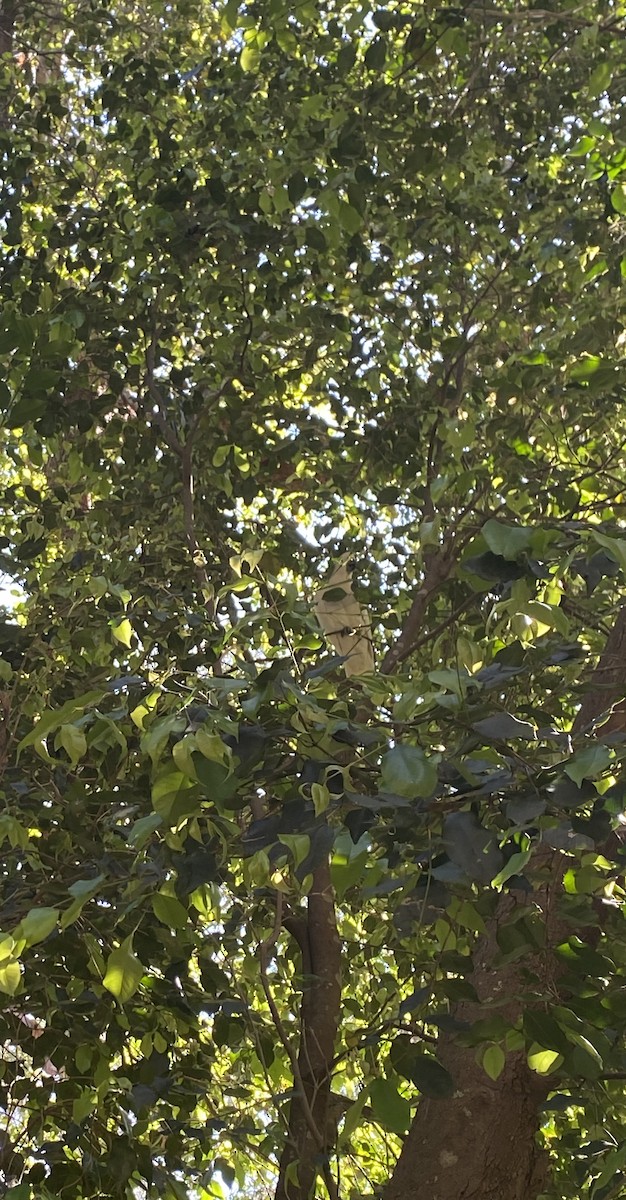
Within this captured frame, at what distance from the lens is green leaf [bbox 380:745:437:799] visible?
107 centimetres

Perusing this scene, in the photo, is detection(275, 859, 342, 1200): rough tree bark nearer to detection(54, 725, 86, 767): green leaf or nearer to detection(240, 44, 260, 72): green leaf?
detection(54, 725, 86, 767): green leaf

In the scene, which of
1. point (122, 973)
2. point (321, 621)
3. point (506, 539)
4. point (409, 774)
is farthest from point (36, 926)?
point (321, 621)

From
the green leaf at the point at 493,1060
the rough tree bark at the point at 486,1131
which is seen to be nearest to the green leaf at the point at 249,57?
the rough tree bark at the point at 486,1131

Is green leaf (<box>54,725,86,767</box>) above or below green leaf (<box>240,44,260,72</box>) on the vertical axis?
below

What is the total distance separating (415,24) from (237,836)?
71.1 inches

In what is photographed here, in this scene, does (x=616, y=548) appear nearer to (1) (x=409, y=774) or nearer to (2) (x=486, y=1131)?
(1) (x=409, y=774)

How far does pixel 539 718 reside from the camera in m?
1.57

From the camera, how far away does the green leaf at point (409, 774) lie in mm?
1074

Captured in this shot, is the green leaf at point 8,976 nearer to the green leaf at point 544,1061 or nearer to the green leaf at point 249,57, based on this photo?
the green leaf at point 544,1061

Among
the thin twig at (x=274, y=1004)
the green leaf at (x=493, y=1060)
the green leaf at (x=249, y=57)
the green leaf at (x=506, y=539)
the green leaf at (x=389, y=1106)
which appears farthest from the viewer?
the green leaf at (x=249, y=57)

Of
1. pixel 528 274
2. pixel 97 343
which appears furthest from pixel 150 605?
pixel 528 274

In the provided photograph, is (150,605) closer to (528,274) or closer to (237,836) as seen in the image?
(237,836)

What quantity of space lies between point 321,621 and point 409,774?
3.11 ft

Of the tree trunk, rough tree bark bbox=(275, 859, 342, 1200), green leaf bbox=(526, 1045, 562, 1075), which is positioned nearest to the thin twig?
rough tree bark bbox=(275, 859, 342, 1200)
